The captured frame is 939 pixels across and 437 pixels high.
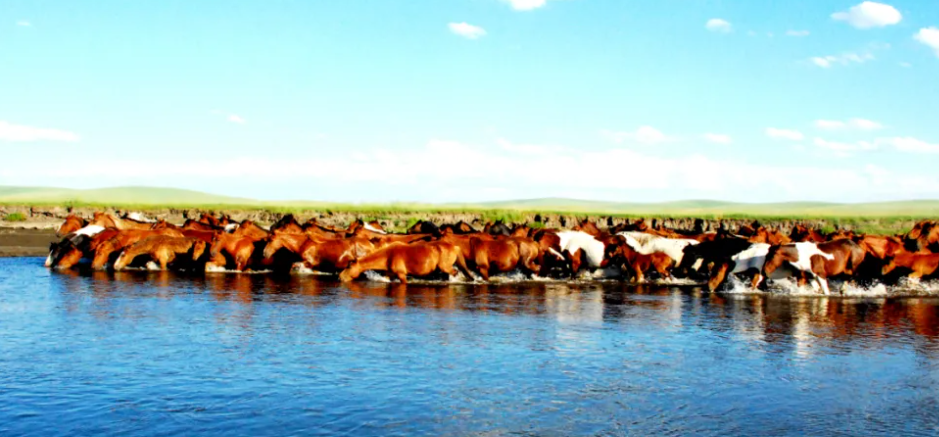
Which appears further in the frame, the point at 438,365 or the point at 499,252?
the point at 499,252

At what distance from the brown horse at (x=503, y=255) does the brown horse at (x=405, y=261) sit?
1.09 meters

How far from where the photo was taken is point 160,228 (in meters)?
25.7

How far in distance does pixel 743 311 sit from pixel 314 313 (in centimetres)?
730

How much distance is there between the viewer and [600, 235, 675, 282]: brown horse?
72.8ft

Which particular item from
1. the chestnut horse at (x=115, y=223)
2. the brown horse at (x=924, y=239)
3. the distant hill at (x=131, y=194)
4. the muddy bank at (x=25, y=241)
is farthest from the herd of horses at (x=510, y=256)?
the distant hill at (x=131, y=194)

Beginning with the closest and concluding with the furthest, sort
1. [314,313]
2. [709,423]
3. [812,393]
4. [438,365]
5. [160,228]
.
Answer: [709,423], [812,393], [438,365], [314,313], [160,228]

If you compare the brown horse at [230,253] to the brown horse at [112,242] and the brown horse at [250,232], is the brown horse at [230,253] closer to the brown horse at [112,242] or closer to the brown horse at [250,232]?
the brown horse at [250,232]

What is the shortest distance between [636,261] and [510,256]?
3.14 meters

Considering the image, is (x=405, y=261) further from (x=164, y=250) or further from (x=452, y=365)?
(x=452, y=365)

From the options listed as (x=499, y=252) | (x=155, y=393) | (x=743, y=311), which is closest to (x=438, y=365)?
(x=155, y=393)

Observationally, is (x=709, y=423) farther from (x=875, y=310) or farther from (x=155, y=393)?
(x=875, y=310)

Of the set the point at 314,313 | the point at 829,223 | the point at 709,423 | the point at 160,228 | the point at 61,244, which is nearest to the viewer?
Result: the point at 709,423

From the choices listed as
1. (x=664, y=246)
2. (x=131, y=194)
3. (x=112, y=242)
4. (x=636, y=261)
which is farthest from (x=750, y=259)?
(x=131, y=194)

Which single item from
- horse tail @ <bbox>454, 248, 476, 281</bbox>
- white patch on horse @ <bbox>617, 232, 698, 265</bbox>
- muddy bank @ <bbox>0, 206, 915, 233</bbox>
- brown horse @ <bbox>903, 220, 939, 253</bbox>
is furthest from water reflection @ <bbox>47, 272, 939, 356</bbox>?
muddy bank @ <bbox>0, 206, 915, 233</bbox>
